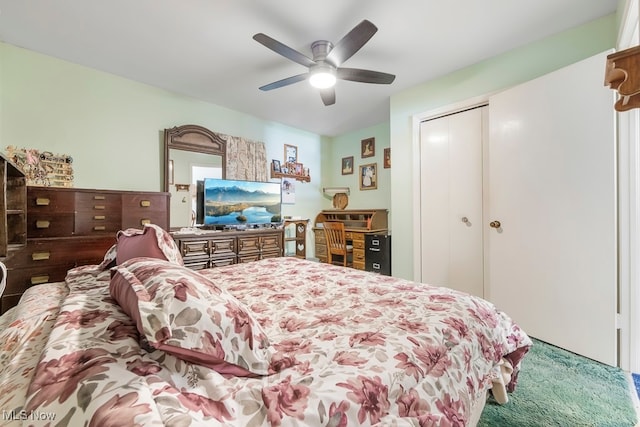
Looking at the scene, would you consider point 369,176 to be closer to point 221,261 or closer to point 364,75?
point 364,75

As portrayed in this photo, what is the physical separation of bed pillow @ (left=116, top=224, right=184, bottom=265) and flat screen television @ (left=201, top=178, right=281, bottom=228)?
1.85 meters

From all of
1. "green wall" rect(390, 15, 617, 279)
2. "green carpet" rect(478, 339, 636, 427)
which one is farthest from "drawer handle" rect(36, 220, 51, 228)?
"green wall" rect(390, 15, 617, 279)

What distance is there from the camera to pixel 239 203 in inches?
139

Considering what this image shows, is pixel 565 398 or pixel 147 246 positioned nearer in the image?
pixel 147 246

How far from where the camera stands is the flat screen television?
3260 mm

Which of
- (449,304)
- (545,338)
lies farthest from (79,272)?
(545,338)

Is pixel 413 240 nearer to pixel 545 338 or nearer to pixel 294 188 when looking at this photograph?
pixel 545 338

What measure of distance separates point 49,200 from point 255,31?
2.17 metres

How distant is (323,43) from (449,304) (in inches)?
83.4

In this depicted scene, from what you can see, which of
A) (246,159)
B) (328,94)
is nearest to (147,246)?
(328,94)

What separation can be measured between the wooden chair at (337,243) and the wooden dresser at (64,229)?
2542 millimetres

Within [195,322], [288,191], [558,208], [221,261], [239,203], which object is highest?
[288,191]

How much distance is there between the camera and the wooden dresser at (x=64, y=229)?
204 cm

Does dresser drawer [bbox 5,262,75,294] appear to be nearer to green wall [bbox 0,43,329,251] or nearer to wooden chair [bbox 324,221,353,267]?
green wall [bbox 0,43,329,251]
